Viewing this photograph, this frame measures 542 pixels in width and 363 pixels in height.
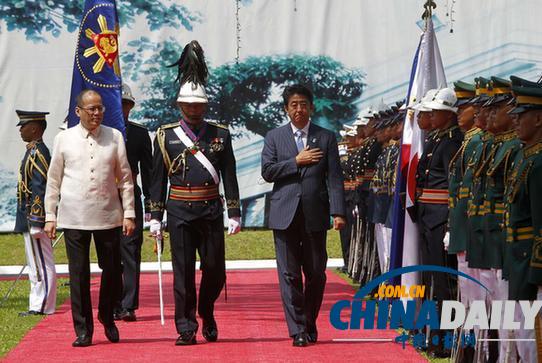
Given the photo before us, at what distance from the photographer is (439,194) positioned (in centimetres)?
935

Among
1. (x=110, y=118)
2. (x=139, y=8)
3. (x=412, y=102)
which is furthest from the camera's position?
(x=139, y=8)

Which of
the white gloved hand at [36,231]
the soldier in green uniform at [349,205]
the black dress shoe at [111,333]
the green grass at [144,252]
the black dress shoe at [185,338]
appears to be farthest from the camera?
the soldier in green uniform at [349,205]

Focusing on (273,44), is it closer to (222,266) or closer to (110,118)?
(110,118)

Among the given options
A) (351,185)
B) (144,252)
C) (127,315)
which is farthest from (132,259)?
(144,252)

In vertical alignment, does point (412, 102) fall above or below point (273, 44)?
below

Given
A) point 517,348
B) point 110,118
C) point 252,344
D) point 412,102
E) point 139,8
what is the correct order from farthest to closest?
1. point 139,8
2. point 110,118
3. point 412,102
4. point 252,344
5. point 517,348

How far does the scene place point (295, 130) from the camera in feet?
33.0

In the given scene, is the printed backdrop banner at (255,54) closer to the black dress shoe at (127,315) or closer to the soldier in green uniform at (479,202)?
the black dress shoe at (127,315)

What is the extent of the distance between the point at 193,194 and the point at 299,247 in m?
0.96

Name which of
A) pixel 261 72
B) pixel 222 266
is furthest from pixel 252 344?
pixel 261 72

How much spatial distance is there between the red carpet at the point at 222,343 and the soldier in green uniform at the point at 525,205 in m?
2.14

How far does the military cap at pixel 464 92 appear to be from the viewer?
9070mm

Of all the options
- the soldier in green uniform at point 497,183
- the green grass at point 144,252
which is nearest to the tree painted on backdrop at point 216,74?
the green grass at point 144,252

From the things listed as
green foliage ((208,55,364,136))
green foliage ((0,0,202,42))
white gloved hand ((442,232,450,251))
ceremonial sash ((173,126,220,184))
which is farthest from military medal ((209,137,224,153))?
green foliage ((0,0,202,42))
